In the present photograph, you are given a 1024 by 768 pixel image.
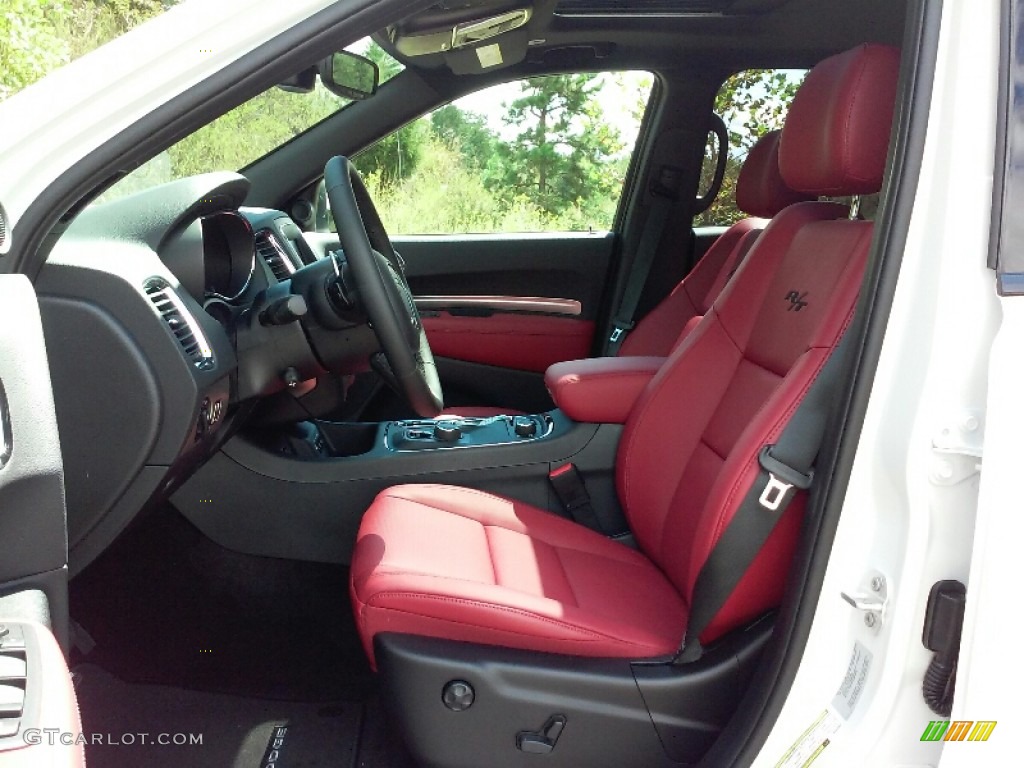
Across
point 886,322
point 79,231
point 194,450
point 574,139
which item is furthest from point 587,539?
point 574,139

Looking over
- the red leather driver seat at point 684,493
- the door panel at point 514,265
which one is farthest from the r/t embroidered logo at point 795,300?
the door panel at point 514,265

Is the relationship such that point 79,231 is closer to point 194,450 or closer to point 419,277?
point 194,450

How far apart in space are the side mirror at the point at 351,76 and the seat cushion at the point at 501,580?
1.04 metres

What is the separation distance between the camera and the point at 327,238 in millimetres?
2689

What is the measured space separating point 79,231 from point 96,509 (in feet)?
1.30

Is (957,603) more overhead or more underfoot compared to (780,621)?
more overhead

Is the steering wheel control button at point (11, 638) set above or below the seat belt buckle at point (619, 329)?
above

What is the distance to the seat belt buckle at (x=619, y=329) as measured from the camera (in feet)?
10.0

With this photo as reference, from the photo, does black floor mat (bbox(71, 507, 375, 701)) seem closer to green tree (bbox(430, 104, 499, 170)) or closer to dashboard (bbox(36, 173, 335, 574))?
dashboard (bbox(36, 173, 335, 574))

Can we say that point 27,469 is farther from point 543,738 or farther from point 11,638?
point 543,738

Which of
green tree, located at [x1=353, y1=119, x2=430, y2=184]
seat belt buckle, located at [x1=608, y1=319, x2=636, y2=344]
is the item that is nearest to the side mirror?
green tree, located at [x1=353, y1=119, x2=430, y2=184]

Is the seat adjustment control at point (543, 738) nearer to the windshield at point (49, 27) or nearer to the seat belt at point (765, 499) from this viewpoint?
the seat belt at point (765, 499)

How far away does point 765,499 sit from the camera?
4.39ft

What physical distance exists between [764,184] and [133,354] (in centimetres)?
146
